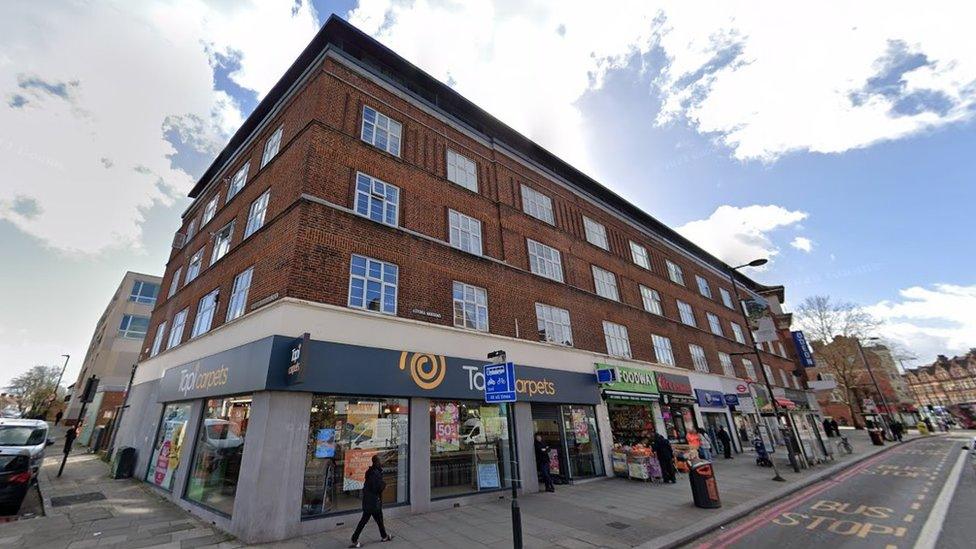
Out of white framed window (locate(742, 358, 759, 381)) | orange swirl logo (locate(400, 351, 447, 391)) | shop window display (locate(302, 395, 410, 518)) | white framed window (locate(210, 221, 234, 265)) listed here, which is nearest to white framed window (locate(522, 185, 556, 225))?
orange swirl logo (locate(400, 351, 447, 391))

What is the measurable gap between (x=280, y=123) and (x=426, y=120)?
545cm

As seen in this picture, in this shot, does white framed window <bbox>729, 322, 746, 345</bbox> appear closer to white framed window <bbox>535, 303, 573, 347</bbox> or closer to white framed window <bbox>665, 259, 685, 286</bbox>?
white framed window <bbox>665, 259, 685, 286</bbox>

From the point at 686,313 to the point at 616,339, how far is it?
1013 cm

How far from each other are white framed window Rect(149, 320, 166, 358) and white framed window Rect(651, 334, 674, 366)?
81.3ft

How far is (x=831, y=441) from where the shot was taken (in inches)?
834

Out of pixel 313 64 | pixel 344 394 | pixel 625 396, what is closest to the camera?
pixel 344 394

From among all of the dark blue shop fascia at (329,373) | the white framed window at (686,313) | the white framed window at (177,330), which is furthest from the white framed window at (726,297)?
the white framed window at (177,330)

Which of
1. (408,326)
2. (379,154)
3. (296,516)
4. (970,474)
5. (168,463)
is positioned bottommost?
(970,474)

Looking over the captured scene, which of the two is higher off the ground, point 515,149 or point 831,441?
point 515,149

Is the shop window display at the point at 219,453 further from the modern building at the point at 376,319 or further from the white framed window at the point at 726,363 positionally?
the white framed window at the point at 726,363

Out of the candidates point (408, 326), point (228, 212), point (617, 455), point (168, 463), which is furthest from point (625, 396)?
point (228, 212)

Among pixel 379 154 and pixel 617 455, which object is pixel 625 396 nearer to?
pixel 617 455

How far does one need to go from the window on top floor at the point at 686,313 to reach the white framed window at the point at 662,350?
12.7ft

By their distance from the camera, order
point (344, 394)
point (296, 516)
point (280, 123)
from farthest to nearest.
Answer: point (280, 123)
point (344, 394)
point (296, 516)
